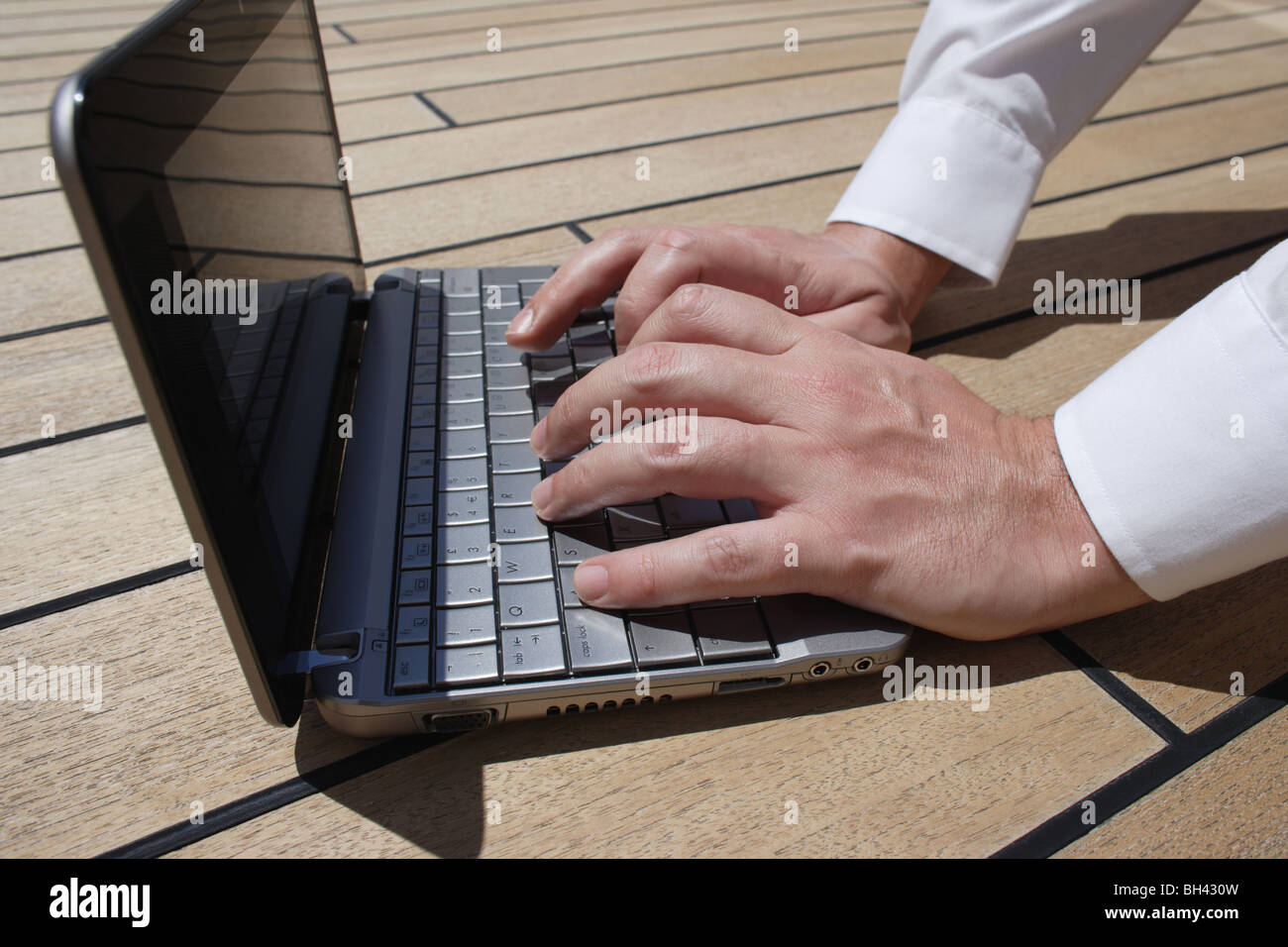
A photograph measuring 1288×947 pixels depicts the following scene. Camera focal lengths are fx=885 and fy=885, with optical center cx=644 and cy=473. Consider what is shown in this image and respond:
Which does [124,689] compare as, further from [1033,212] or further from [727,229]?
[1033,212]

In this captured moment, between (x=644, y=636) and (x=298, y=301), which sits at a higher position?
(x=298, y=301)

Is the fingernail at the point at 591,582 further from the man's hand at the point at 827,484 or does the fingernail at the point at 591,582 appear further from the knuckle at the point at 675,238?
the knuckle at the point at 675,238

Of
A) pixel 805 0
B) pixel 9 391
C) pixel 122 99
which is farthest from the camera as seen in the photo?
pixel 805 0

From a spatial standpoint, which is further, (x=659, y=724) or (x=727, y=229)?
(x=727, y=229)

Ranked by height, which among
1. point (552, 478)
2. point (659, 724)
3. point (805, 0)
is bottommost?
point (659, 724)

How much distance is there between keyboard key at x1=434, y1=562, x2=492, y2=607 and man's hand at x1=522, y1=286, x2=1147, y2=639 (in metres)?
0.06

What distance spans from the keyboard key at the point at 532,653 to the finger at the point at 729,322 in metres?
0.24

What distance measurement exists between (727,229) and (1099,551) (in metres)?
0.42

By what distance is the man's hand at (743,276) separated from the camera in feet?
2.37

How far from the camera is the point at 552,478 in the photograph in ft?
1.82

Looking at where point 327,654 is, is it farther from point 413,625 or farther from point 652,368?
point 652,368

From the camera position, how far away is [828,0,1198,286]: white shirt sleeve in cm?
85

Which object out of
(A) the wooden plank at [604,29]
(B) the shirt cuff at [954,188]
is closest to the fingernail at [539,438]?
(B) the shirt cuff at [954,188]

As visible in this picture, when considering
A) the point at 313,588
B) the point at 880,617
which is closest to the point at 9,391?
the point at 313,588
